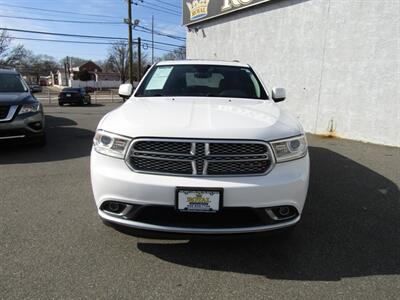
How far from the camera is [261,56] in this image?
1237 centimetres

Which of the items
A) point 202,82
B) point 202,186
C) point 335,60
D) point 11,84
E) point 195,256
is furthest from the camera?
point 335,60

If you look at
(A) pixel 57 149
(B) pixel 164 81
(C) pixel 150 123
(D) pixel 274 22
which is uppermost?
(D) pixel 274 22

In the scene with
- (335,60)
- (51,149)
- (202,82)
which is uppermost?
(335,60)

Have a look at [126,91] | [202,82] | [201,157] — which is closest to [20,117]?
[126,91]

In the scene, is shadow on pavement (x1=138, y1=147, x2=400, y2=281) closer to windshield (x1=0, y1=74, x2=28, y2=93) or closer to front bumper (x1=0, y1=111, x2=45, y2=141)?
front bumper (x1=0, y1=111, x2=45, y2=141)

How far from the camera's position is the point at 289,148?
2.85m

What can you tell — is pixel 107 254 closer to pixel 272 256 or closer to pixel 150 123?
pixel 150 123

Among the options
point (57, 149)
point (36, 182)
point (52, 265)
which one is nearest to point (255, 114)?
point (52, 265)

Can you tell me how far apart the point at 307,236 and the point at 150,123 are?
1.91 metres

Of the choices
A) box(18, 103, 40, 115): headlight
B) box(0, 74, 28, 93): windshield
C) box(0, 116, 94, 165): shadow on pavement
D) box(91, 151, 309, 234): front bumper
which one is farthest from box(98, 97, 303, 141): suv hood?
box(0, 74, 28, 93): windshield

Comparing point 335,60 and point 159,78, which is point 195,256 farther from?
point 335,60

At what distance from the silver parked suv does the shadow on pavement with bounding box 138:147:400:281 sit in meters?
4.54

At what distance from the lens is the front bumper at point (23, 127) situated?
6480mm

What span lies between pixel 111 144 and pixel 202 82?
1999 mm
